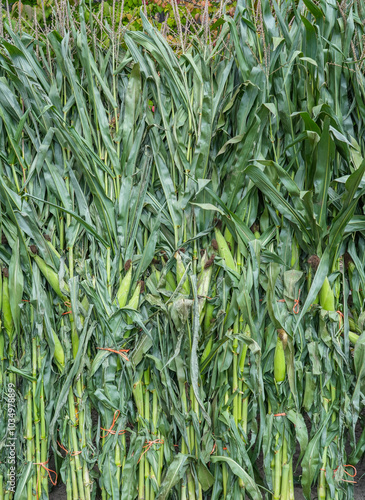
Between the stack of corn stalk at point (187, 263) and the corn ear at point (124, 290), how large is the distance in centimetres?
1

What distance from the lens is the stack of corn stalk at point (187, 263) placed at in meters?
1.62

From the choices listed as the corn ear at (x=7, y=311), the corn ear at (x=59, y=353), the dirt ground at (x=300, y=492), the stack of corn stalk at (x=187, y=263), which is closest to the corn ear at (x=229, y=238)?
the stack of corn stalk at (x=187, y=263)

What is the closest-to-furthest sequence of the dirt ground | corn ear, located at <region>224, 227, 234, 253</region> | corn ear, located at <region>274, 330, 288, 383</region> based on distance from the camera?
corn ear, located at <region>274, 330, 288, 383</region> < corn ear, located at <region>224, 227, 234, 253</region> < the dirt ground

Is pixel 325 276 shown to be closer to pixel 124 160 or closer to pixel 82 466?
pixel 124 160

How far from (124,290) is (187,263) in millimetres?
272

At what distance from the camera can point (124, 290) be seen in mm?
1688

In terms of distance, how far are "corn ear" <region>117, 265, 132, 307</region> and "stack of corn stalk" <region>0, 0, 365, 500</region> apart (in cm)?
1

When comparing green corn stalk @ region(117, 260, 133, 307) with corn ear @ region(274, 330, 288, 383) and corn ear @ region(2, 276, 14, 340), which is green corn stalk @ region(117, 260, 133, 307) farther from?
corn ear @ region(274, 330, 288, 383)

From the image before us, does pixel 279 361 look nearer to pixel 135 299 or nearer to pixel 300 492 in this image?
pixel 135 299

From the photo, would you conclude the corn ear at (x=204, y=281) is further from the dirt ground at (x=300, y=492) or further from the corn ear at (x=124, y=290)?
the dirt ground at (x=300, y=492)

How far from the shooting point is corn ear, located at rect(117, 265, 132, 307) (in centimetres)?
168

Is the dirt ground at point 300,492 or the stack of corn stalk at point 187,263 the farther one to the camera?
the dirt ground at point 300,492

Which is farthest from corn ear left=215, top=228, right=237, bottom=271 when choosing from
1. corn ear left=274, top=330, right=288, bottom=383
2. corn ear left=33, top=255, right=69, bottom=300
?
corn ear left=33, top=255, right=69, bottom=300

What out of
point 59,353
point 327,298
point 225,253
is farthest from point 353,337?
point 59,353
